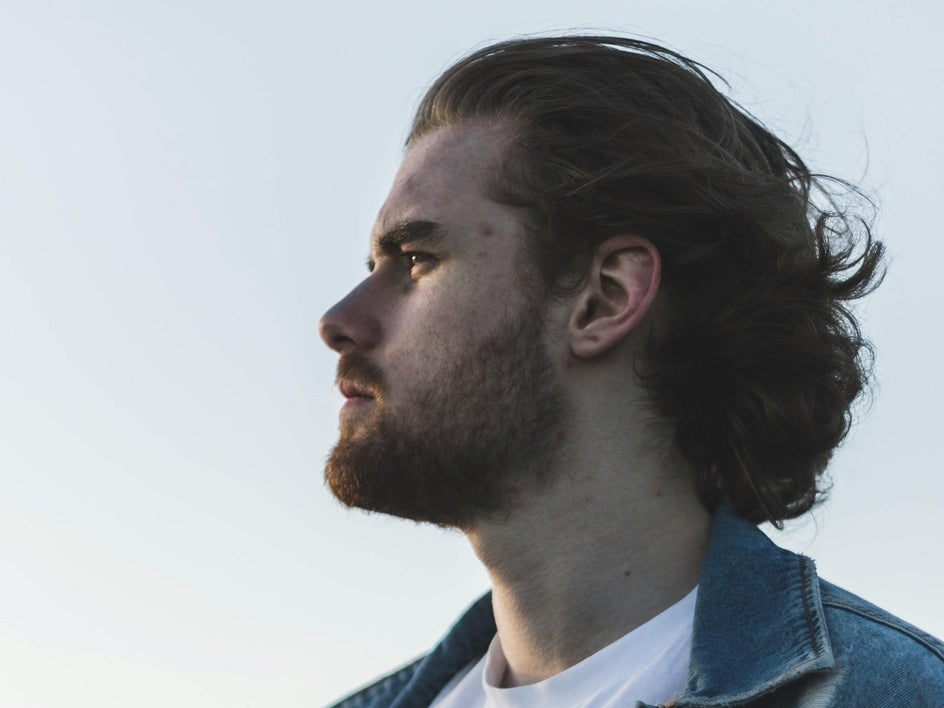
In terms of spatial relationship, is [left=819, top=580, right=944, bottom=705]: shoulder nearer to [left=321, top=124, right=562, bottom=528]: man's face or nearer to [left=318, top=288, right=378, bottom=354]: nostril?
[left=321, top=124, right=562, bottom=528]: man's face

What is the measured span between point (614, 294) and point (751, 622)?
1218 millimetres

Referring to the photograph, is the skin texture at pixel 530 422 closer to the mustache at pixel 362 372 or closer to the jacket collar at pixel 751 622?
the mustache at pixel 362 372

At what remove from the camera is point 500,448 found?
12.9 feet

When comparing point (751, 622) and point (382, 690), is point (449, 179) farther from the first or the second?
point (382, 690)

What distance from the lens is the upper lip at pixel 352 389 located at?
4102mm

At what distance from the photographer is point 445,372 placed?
396 centimetres

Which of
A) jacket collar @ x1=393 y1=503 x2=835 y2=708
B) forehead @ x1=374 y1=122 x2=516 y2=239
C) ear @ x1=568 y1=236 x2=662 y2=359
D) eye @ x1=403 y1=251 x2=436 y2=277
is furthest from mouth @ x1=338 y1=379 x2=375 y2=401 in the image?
jacket collar @ x1=393 y1=503 x2=835 y2=708

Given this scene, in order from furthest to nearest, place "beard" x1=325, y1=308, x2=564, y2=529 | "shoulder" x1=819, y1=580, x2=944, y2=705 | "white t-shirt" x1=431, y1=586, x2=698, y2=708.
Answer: "beard" x1=325, y1=308, x2=564, y2=529 < "white t-shirt" x1=431, y1=586, x2=698, y2=708 < "shoulder" x1=819, y1=580, x2=944, y2=705

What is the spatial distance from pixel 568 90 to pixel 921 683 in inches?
92.7

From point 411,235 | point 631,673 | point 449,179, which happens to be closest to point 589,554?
point 631,673

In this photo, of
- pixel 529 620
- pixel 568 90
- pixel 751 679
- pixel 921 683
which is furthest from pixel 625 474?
pixel 568 90

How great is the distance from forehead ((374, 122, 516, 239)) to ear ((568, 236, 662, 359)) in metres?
0.36

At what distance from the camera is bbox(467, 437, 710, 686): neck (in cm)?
374

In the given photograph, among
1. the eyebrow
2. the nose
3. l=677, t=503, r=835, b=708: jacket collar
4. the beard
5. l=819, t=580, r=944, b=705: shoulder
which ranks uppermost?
the eyebrow
